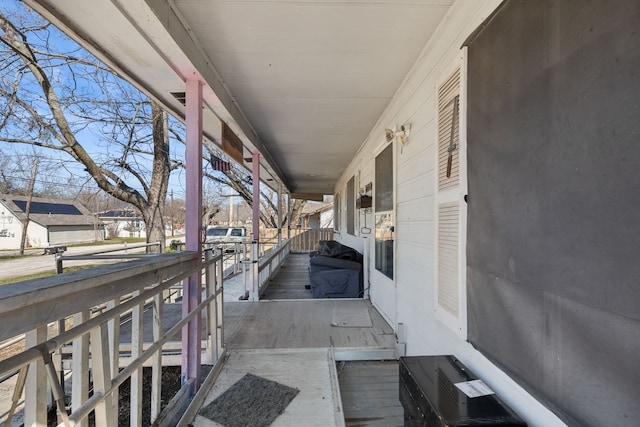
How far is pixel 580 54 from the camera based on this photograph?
0.88 m

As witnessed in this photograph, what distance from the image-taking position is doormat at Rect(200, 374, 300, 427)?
71.6 inches

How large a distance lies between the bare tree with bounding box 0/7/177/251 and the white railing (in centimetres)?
418

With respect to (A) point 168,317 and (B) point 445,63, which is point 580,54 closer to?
(B) point 445,63

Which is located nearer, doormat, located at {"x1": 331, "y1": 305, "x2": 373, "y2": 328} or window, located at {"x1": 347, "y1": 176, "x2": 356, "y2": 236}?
doormat, located at {"x1": 331, "y1": 305, "x2": 373, "y2": 328}

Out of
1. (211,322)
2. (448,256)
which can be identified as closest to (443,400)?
(448,256)

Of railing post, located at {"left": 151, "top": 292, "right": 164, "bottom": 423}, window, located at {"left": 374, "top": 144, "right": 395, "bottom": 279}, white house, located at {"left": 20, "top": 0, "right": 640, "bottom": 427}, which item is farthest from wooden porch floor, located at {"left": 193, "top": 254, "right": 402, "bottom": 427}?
window, located at {"left": 374, "top": 144, "right": 395, "bottom": 279}

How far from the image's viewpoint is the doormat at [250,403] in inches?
71.6


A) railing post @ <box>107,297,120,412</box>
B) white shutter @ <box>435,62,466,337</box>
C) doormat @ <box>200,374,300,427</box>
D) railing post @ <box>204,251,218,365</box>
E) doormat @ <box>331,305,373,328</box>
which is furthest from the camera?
doormat @ <box>331,305,373,328</box>

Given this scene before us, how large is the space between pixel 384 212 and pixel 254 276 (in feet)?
7.36

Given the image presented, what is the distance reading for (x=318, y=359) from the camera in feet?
8.29

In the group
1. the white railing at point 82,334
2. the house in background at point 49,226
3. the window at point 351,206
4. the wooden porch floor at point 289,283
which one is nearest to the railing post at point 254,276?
the wooden porch floor at point 289,283

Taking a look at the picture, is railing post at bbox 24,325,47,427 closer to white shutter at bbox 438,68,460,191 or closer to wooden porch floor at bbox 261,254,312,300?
white shutter at bbox 438,68,460,191

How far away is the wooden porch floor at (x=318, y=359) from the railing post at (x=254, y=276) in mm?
321

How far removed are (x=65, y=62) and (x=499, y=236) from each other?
6.93 meters
